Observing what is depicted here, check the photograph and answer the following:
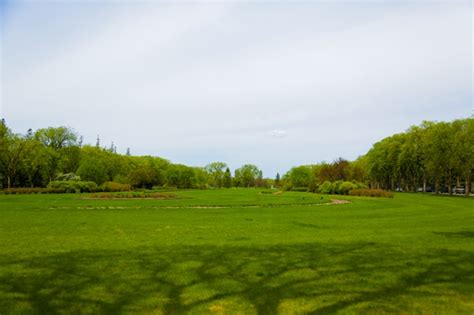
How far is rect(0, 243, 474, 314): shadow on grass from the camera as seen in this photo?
19.3ft

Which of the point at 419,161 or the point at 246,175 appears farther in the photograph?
the point at 246,175

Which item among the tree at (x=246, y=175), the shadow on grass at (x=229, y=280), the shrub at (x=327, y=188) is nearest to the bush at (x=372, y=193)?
the shrub at (x=327, y=188)

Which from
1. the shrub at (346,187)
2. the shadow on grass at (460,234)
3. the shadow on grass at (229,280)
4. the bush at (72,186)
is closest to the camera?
the shadow on grass at (229,280)

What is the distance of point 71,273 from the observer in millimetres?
7695

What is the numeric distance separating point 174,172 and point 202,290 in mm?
84373

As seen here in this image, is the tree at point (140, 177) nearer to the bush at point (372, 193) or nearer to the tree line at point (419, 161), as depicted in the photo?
the tree line at point (419, 161)

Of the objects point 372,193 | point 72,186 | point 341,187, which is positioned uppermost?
point 341,187

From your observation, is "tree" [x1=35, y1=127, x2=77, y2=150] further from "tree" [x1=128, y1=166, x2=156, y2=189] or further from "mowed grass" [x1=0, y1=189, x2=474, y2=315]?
"mowed grass" [x1=0, y1=189, x2=474, y2=315]

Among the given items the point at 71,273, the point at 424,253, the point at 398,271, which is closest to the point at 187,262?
the point at 71,273

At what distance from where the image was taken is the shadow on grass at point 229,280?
231 inches

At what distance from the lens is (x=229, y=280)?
7203 millimetres

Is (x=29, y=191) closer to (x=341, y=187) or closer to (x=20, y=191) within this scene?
(x=20, y=191)

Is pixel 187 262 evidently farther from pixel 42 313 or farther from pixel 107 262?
pixel 42 313

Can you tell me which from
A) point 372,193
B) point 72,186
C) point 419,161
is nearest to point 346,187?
point 372,193
